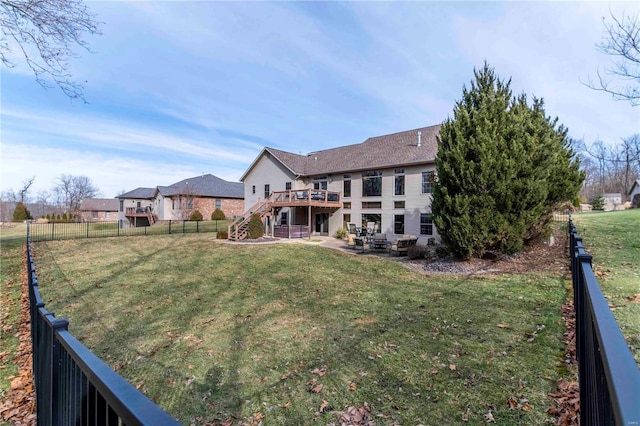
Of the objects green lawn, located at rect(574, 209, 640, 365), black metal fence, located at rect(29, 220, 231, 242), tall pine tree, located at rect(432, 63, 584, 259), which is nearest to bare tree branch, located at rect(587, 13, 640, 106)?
tall pine tree, located at rect(432, 63, 584, 259)

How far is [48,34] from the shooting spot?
7738mm

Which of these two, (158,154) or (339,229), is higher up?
(158,154)

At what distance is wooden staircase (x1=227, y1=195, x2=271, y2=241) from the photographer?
71.9ft

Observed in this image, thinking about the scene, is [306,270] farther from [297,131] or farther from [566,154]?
[297,131]

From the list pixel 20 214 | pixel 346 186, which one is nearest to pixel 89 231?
pixel 346 186

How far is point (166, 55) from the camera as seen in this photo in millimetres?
14664

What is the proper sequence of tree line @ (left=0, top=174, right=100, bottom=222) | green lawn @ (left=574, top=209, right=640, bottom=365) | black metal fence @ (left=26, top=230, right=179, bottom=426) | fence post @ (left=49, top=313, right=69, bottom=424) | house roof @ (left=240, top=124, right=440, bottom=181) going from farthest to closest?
tree line @ (left=0, top=174, right=100, bottom=222) → house roof @ (left=240, top=124, right=440, bottom=181) → green lawn @ (left=574, top=209, right=640, bottom=365) → fence post @ (left=49, top=313, right=69, bottom=424) → black metal fence @ (left=26, top=230, right=179, bottom=426)

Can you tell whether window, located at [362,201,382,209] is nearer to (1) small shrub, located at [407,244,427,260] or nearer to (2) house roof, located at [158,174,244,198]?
(1) small shrub, located at [407,244,427,260]

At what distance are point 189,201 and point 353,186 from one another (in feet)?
79.7

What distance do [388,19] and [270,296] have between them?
11.5 metres

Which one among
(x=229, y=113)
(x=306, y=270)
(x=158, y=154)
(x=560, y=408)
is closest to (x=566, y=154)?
(x=306, y=270)

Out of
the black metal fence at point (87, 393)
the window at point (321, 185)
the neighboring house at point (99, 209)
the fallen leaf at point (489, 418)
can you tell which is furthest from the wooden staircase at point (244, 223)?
the neighboring house at point (99, 209)

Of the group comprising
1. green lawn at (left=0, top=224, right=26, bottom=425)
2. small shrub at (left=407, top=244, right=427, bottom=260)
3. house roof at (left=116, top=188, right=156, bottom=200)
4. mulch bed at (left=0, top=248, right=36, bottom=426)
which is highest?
house roof at (left=116, top=188, right=156, bottom=200)

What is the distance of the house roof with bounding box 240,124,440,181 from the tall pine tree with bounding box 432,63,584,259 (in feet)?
18.4
